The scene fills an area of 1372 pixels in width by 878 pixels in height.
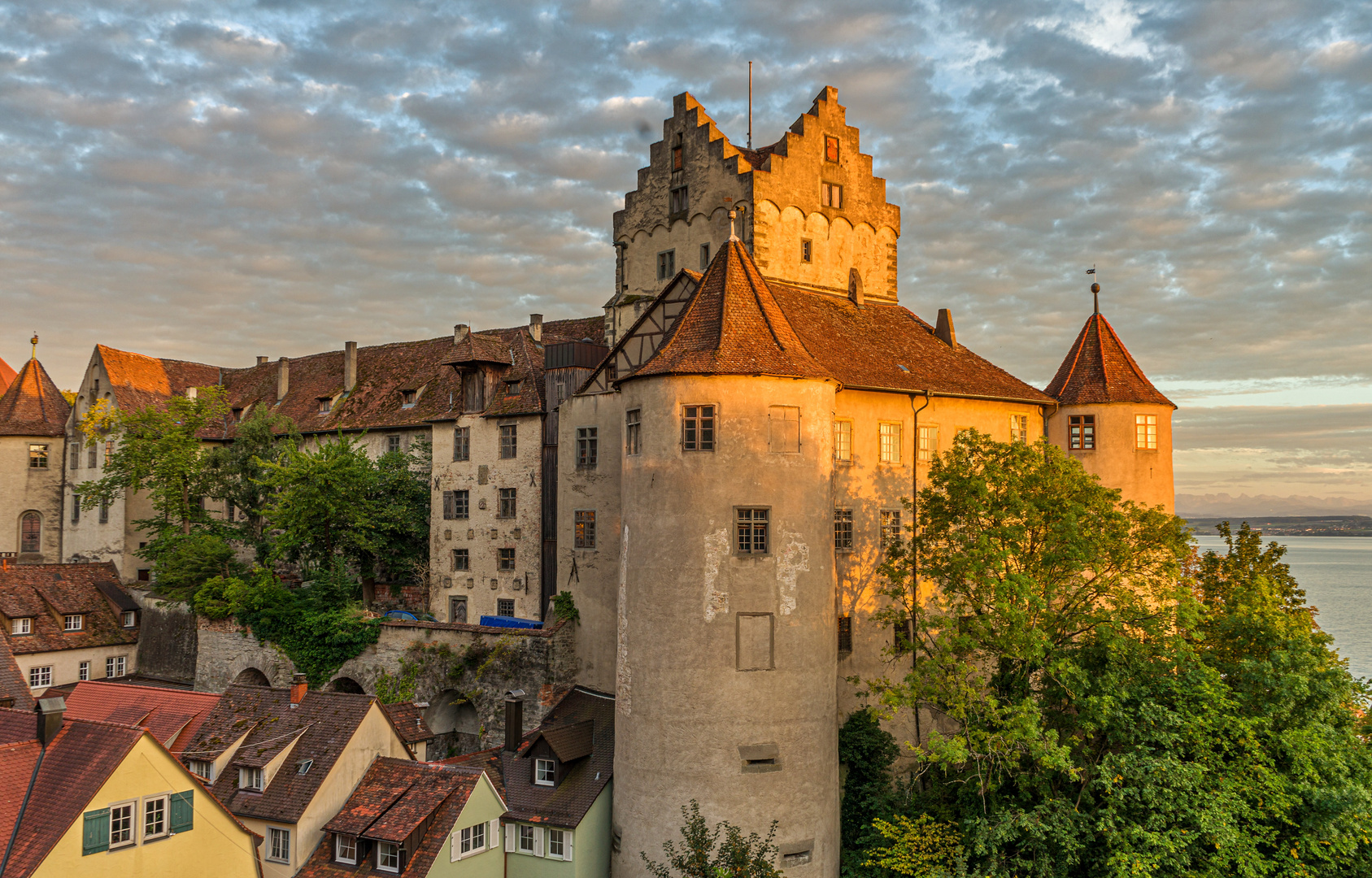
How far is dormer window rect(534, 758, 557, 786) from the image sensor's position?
28.5 m

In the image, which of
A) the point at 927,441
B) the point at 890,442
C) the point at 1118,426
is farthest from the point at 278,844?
the point at 1118,426

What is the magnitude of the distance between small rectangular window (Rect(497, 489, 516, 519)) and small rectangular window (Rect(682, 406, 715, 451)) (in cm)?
1465

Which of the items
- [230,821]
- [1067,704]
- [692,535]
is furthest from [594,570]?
[1067,704]

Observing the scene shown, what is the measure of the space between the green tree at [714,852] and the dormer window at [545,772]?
5103 millimetres

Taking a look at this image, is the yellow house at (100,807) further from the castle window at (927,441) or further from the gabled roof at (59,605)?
the gabled roof at (59,605)

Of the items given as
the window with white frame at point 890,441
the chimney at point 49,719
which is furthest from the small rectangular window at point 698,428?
the chimney at point 49,719

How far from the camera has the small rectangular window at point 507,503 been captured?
1494 inches

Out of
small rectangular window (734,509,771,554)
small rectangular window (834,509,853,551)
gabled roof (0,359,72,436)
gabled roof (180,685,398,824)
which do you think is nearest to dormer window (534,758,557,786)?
gabled roof (180,685,398,824)

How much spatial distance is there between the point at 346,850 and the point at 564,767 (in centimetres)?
603

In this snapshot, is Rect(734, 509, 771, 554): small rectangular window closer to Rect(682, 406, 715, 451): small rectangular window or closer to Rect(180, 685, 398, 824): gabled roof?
Rect(682, 406, 715, 451): small rectangular window

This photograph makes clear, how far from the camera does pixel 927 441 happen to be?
31641mm

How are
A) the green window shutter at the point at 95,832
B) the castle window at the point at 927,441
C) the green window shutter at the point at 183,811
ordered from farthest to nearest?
1. the castle window at the point at 927,441
2. the green window shutter at the point at 183,811
3. the green window shutter at the point at 95,832

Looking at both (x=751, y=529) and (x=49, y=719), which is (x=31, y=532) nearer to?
(x=49, y=719)

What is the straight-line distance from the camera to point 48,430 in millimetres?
56188
